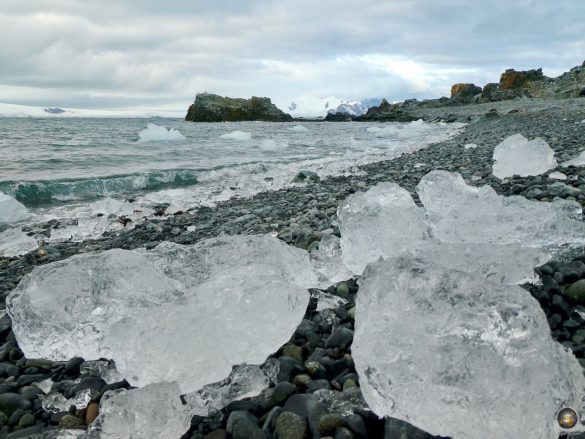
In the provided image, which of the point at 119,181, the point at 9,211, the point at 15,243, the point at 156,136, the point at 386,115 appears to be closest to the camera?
the point at 15,243

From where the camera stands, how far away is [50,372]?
7.02 ft

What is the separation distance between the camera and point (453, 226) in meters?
3.04

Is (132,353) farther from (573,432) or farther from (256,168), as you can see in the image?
(256,168)

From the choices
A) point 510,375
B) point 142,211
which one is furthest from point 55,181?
point 510,375

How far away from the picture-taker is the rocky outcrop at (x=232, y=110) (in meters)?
60.6

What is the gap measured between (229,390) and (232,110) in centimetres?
6140

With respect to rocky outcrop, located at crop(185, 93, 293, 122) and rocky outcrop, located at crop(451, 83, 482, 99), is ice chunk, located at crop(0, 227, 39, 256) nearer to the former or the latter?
rocky outcrop, located at crop(185, 93, 293, 122)

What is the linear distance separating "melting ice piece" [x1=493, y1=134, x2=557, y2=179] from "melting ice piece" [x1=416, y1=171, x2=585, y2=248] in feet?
8.42

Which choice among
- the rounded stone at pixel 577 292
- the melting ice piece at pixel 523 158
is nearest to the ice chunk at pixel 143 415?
the rounded stone at pixel 577 292

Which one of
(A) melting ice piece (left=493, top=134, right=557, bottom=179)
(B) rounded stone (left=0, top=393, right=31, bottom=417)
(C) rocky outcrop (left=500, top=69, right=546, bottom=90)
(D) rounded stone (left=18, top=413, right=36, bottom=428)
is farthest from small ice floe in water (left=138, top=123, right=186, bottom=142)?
(C) rocky outcrop (left=500, top=69, right=546, bottom=90)

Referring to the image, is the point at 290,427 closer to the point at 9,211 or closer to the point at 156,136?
the point at 9,211

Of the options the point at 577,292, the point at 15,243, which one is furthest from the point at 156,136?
the point at 577,292

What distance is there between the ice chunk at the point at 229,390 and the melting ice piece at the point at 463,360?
1.72 feet

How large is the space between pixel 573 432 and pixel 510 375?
24 centimetres
